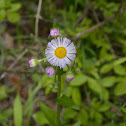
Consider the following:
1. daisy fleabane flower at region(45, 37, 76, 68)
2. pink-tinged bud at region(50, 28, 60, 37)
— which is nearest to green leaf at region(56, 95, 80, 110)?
daisy fleabane flower at region(45, 37, 76, 68)

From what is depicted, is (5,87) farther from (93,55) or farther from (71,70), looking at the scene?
(71,70)

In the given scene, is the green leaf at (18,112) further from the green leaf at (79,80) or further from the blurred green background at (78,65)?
the green leaf at (79,80)

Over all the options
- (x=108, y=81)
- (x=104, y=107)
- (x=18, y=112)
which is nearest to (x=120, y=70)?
(x=108, y=81)

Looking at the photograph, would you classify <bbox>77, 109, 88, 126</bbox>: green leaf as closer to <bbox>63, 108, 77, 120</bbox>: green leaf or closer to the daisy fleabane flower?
<bbox>63, 108, 77, 120</bbox>: green leaf

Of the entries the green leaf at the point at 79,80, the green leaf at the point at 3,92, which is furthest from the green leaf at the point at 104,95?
the green leaf at the point at 3,92

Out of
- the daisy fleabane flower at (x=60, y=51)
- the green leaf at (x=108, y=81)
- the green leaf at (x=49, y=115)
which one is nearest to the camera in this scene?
the daisy fleabane flower at (x=60, y=51)

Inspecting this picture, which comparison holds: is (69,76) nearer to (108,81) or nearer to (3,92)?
(108,81)
